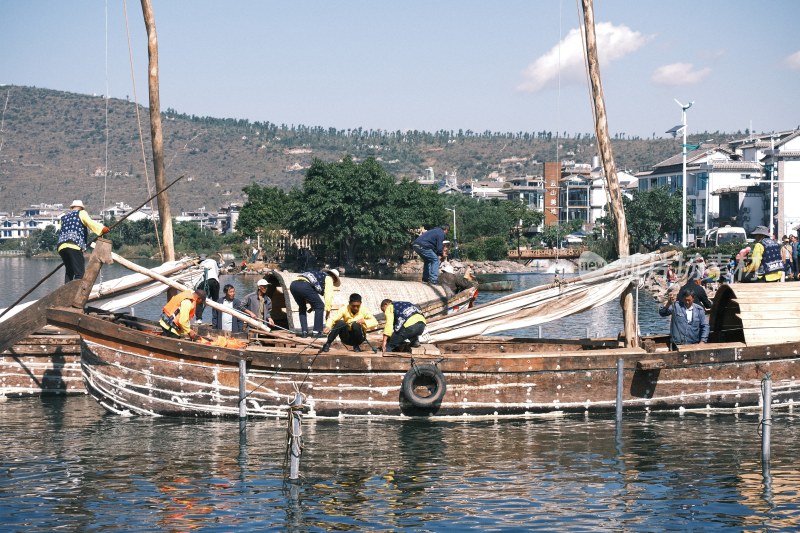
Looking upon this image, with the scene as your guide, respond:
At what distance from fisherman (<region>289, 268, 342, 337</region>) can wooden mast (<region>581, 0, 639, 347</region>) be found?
19.4 feet

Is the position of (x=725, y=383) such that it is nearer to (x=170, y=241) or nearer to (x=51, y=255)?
(x=170, y=241)

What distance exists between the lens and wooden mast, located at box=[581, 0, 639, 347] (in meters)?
19.9

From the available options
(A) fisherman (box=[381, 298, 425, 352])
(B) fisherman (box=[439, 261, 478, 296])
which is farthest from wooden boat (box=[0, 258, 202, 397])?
(B) fisherman (box=[439, 261, 478, 296])

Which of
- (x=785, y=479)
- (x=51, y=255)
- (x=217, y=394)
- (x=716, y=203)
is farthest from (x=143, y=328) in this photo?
(x=51, y=255)

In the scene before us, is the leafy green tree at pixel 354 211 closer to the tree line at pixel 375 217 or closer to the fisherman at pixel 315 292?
the tree line at pixel 375 217

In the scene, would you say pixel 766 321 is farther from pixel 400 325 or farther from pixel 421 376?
pixel 400 325

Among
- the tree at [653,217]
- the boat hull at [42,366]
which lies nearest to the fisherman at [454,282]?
the boat hull at [42,366]

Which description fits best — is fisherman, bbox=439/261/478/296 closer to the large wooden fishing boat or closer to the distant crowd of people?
the distant crowd of people

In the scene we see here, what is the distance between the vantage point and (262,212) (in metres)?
116

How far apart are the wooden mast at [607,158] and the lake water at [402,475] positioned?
2090mm

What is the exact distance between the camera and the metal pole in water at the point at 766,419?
47.9 feet

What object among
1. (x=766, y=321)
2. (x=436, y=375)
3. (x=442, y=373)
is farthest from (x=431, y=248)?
(x=766, y=321)

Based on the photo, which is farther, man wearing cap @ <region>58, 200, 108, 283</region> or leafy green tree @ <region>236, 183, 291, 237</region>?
leafy green tree @ <region>236, 183, 291, 237</region>

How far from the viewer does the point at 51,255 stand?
175 metres
